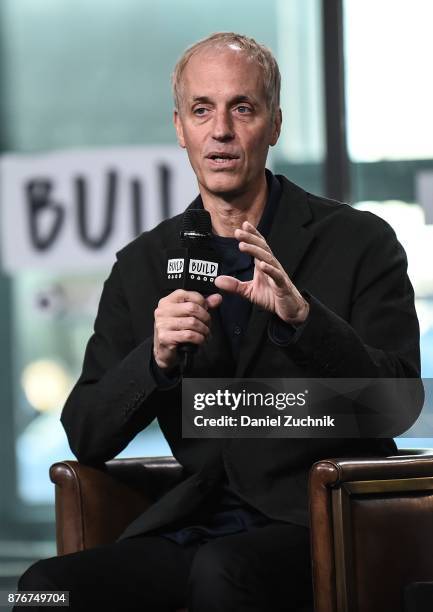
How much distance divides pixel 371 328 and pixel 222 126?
0.51 metres

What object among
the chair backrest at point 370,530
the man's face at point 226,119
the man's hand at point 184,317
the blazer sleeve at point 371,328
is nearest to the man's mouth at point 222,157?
the man's face at point 226,119

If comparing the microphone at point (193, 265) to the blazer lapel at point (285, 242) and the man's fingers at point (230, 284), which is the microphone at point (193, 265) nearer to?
the man's fingers at point (230, 284)

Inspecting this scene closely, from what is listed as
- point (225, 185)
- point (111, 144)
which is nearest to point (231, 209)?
point (225, 185)

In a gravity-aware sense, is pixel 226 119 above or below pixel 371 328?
above

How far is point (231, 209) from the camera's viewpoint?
2510 mm

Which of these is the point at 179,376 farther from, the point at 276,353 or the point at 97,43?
the point at 97,43

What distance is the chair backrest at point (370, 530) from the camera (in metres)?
2.14

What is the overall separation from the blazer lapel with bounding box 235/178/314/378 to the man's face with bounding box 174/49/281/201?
10cm

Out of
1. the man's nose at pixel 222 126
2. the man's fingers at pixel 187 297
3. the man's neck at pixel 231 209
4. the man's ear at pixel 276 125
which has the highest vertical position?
the man's ear at pixel 276 125

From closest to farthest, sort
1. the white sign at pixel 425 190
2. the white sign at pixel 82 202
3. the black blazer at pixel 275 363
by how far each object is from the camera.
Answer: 1. the black blazer at pixel 275 363
2. the white sign at pixel 425 190
3. the white sign at pixel 82 202

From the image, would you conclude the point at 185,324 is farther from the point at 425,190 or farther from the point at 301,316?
the point at 425,190

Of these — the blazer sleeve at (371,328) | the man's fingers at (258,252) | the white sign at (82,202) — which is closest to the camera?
the man's fingers at (258,252)

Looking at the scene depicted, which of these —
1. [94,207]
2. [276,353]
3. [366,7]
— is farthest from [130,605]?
[366,7]

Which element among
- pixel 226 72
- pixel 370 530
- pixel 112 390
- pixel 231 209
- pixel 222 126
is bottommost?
pixel 370 530
